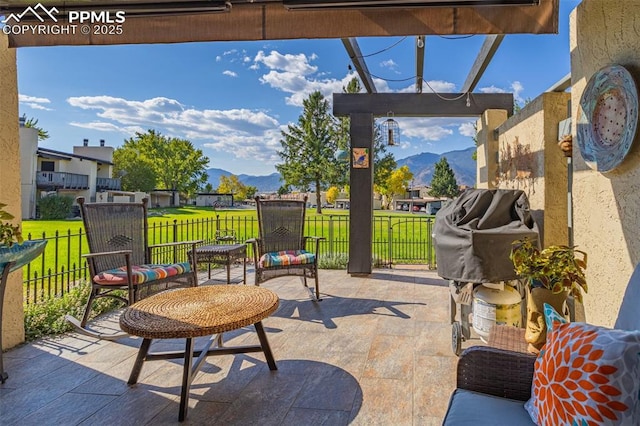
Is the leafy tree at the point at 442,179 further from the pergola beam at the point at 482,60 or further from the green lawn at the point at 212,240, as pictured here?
the pergola beam at the point at 482,60

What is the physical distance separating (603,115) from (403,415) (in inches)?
82.8

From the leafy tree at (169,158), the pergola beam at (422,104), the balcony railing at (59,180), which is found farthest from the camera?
the leafy tree at (169,158)

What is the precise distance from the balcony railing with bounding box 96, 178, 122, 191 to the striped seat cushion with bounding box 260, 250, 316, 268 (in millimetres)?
28118

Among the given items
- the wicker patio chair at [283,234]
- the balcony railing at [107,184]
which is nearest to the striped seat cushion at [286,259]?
the wicker patio chair at [283,234]

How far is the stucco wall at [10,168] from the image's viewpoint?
9.17ft

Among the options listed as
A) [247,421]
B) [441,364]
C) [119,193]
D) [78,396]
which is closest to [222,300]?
[247,421]

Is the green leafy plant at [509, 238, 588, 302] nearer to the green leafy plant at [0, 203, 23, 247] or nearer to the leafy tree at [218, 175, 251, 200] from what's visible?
the green leafy plant at [0, 203, 23, 247]

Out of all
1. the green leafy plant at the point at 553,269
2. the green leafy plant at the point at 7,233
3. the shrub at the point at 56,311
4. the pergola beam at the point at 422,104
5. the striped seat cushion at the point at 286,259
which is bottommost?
the shrub at the point at 56,311

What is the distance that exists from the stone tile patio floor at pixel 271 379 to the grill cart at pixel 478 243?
461mm

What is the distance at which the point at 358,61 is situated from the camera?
4.15 metres

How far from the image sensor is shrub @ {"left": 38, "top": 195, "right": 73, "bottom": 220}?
18.6 m

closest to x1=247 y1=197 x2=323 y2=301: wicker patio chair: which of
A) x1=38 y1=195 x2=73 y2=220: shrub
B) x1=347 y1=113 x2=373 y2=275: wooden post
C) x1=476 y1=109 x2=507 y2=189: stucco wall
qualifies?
x1=347 y1=113 x2=373 y2=275: wooden post

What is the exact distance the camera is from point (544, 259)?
6.25 ft

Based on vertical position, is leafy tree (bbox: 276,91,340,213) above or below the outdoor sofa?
above
